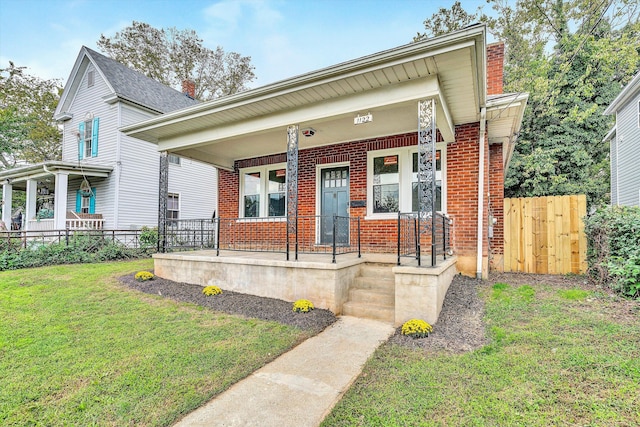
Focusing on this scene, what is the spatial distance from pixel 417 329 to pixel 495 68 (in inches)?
268

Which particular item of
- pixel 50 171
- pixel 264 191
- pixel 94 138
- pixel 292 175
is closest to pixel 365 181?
pixel 292 175

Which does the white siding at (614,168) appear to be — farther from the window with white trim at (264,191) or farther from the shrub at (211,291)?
the shrub at (211,291)

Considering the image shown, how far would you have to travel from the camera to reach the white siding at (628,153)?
919cm

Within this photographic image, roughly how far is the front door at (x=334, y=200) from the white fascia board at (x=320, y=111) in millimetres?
2340

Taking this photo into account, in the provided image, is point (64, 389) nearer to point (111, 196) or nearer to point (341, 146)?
point (341, 146)

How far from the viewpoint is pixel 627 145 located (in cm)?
990

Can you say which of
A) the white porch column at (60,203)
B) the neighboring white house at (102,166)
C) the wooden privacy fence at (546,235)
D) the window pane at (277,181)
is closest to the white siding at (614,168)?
the wooden privacy fence at (546,235)

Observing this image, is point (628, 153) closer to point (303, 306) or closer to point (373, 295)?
point (373, 295)

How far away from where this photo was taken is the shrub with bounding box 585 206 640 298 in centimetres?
436

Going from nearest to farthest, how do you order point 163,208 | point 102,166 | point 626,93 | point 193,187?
point 163,208 < point 626,93 < point 102,166 < point 193,187

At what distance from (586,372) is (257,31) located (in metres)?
17.4

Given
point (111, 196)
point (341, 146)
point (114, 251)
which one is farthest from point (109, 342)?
point (111, 196)

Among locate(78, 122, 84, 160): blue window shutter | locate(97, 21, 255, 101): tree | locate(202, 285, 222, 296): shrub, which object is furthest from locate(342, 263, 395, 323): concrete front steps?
locate(97, 21, 255, 101): tree

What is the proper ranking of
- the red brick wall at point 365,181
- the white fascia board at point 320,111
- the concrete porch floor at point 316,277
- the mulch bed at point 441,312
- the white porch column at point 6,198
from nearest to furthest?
the mulch bed at point 441,312, the concrete porch floor at point 316,277, the white fascia board at point 320,111, the red brick wall at point 365,181, the white porch column at point 6,198
